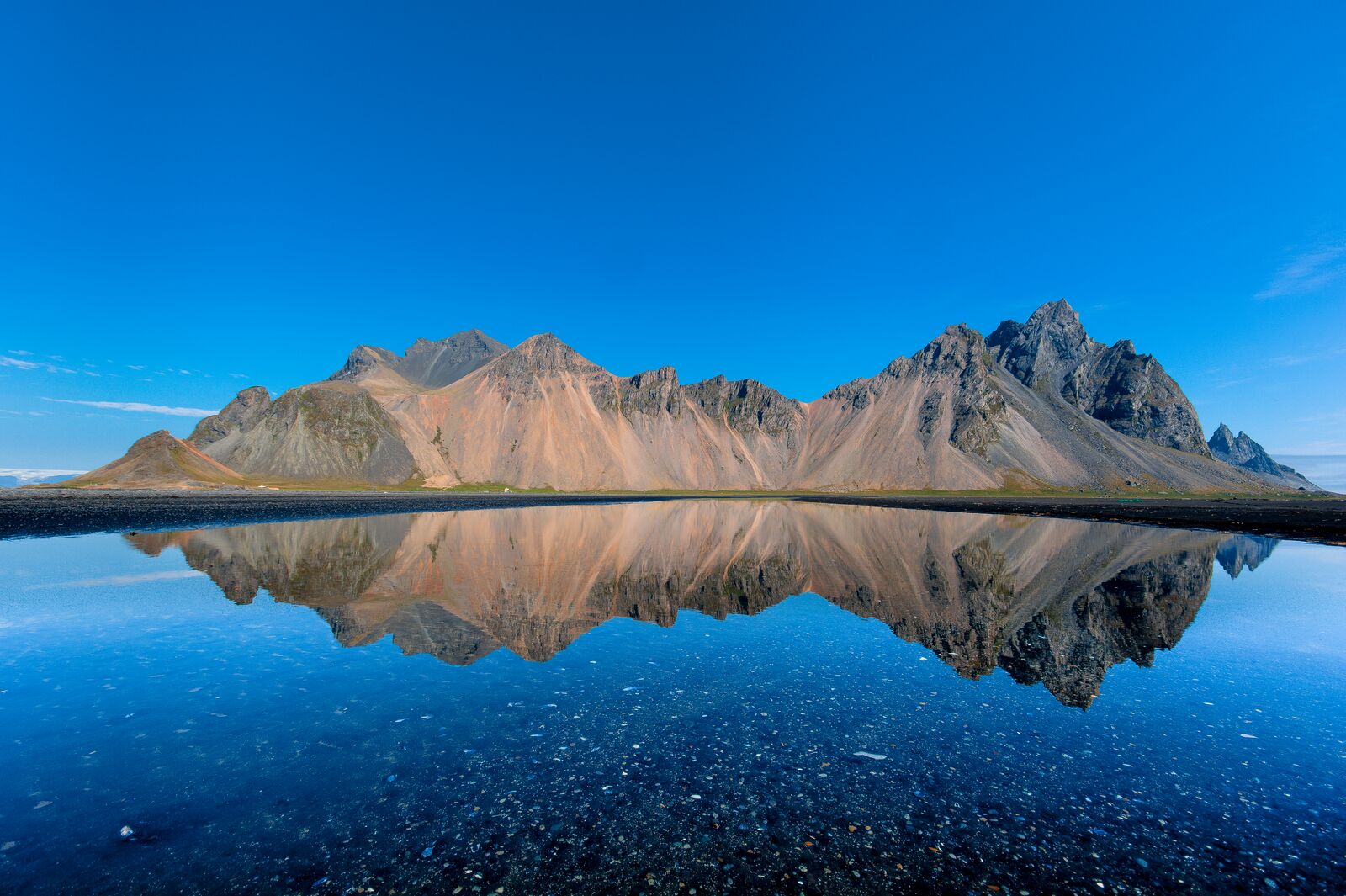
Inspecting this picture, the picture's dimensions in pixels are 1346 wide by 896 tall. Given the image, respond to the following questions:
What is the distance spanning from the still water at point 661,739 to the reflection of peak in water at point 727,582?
9.8 inches

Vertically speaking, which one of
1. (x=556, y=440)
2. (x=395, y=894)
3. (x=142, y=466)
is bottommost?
(x=395, y=894)

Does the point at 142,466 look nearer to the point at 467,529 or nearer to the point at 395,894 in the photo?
the point at 467,529

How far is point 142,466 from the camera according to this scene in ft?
409

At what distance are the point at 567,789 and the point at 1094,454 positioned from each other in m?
219

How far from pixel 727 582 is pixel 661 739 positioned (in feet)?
53.3

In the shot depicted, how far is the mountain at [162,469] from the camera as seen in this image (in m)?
122

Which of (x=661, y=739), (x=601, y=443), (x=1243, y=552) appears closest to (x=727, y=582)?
(x=661, y=739)

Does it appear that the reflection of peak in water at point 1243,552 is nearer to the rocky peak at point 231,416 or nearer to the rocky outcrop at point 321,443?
the rocky outcrop at point 321,443

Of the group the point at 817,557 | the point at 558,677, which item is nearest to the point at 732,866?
the point at 558,677

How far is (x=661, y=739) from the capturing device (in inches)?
391

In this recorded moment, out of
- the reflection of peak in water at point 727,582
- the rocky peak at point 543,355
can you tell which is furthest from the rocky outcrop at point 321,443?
the reflection of peak in water at point 727,582

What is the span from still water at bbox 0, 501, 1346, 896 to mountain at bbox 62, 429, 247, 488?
12728cm

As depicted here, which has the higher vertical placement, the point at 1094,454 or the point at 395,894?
the point at 1094,454

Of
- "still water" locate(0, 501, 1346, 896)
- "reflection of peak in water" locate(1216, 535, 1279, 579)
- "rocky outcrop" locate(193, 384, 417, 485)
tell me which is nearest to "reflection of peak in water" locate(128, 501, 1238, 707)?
"still water" locate(0, 501, 1346, 896)
